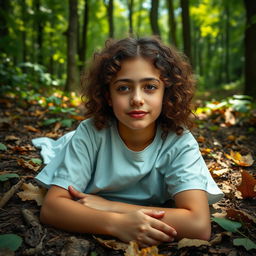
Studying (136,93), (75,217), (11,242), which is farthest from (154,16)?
(11,242)

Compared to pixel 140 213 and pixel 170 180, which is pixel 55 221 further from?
pixel 170 180

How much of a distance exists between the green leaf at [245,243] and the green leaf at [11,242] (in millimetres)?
1209

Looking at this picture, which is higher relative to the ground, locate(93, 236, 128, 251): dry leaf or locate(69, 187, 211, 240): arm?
locate(69, 187, 211, 240): arm

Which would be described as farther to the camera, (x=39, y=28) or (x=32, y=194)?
(x=39, y=28)

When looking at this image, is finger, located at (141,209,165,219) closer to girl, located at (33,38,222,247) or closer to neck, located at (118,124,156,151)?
girl, located at (33,38,222,247)

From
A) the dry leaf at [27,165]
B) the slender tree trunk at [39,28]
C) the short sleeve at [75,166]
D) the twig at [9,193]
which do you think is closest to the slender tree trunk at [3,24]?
the slender tree trunk at [39,28]

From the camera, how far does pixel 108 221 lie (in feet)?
5.20

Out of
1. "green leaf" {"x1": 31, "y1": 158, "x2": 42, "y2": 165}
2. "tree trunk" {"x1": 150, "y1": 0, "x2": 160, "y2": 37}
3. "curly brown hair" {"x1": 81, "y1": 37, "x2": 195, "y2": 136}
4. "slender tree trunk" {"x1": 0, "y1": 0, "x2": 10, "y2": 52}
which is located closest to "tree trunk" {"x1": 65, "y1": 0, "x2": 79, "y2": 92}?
"slender tree trunk" {"x1": 0, "y1": 0, "x2": 10, "y2": 52}

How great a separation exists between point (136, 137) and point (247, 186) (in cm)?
97

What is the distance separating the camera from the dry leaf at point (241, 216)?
1.80 meters

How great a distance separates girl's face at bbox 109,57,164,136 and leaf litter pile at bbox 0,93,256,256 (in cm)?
78

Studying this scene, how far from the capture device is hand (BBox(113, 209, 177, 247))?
1.53 metres

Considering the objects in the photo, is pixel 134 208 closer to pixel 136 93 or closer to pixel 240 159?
pixel 136 93

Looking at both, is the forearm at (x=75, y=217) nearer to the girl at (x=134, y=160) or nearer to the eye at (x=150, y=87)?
the girl at (x=134, y=160)
